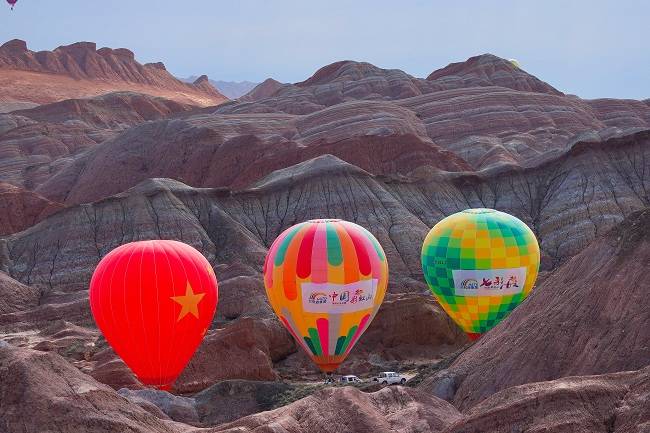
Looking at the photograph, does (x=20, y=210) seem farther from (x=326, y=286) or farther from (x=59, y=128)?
(x=326, y=286)

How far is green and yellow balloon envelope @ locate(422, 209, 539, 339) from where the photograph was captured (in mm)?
44469

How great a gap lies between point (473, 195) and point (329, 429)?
62.9 m

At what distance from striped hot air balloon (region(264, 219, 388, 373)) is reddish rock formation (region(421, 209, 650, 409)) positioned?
11.4 m

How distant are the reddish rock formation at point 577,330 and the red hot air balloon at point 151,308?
38.2 feet

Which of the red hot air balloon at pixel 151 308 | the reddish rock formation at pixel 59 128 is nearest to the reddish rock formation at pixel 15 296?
the red hot air balloon at pixel 151 308

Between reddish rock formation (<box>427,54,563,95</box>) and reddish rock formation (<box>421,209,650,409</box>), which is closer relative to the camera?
reddish rock formation (<box>421,209,650,409</box>)

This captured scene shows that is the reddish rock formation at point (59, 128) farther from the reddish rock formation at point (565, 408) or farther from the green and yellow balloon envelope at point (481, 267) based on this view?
the reddish rock formation at point (565, 408)

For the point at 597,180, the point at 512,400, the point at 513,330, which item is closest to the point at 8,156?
the point at 597,180

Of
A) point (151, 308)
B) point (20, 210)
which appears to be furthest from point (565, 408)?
point (20, 210)

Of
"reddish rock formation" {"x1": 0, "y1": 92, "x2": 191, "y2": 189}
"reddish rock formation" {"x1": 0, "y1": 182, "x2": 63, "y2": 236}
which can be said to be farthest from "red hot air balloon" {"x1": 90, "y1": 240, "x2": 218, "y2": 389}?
"reddish rock formation" {"x1": 0, "y1": 92, "x2": 191, "y2": 189}

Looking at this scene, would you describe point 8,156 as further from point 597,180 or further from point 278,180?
point 597,180

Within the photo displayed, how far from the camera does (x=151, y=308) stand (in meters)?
37.4

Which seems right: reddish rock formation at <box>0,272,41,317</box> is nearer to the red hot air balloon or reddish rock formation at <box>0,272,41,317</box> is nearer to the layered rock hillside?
the layered rock hillside

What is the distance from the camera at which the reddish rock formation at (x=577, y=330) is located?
2612 centimetres
